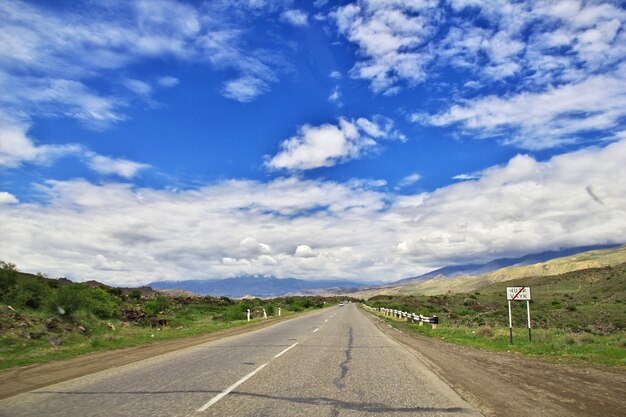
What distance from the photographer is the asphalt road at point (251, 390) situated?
7133mm

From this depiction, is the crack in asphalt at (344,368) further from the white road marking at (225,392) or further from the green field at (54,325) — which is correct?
the green field at (54,325)

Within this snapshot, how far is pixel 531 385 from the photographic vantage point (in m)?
9.93

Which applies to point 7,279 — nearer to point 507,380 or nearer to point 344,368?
point 344,368

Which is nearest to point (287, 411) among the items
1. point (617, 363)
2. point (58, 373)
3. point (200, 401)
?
point (200, 401)

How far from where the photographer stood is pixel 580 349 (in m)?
15.7

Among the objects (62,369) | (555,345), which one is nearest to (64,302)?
(62,369)

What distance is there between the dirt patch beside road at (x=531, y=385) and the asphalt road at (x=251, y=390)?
20.2 inches

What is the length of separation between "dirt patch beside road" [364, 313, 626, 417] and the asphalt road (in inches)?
20.2

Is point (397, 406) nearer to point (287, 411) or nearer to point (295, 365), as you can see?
point (287, 411)

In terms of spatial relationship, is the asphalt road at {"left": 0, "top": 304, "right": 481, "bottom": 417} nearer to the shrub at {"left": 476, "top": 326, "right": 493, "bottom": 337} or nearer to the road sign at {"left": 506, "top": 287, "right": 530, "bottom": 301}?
the road sign at {"left": 506, "top": 287, "right": 530, "bottom": 301}

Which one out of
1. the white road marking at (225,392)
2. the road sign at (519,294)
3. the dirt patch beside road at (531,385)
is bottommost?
the dirt patch beside road at (531,385)

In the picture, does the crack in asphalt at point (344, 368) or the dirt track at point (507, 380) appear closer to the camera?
the dirt track at point (507, 380)

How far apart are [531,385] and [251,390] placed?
18.8 feet

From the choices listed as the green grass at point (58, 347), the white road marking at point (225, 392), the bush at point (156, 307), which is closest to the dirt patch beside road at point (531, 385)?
the white road marking at point (225, 392)
